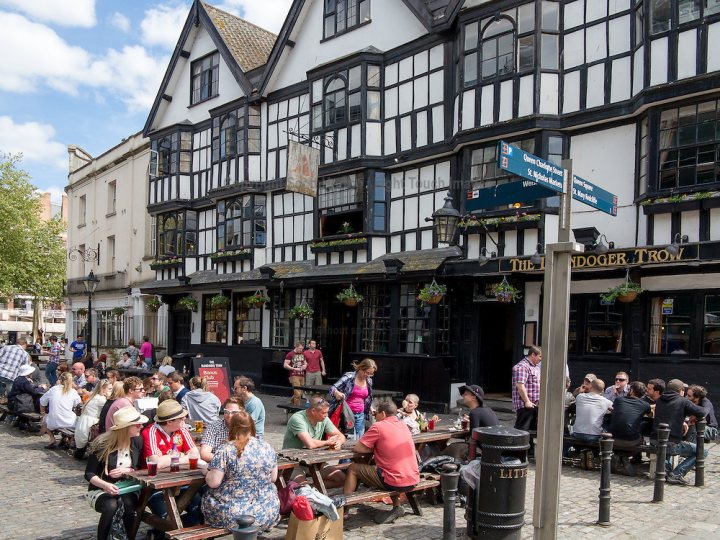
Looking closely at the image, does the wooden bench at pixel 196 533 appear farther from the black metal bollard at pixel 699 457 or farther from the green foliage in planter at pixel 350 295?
the green foliage in planter at pixel 350 295

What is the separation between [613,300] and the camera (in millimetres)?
14078

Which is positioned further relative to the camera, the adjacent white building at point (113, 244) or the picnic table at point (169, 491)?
the adjacent white building at point (113, 244)

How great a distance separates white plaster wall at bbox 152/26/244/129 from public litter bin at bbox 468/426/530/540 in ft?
63.5

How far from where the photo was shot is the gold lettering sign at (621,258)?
509 inches

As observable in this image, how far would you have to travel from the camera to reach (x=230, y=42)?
25000 mm

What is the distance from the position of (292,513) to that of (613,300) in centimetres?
969

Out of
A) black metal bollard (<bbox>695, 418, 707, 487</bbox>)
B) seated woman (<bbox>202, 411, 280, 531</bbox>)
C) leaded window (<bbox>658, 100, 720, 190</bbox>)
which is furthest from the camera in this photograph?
leaded window (<bbox>658, 100, 720, 190</bbox>)

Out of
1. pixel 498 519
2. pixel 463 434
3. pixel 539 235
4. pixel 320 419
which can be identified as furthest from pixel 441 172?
pixel 498 519

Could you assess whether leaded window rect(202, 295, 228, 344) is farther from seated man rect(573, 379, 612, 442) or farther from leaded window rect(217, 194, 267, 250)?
seated man rect(573, 379, 612, 442)

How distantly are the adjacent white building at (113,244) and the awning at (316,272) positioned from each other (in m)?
4.14

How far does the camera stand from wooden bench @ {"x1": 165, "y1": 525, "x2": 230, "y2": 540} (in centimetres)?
596

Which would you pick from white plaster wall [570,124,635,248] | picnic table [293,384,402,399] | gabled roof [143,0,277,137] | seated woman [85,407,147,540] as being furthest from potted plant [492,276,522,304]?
gabled roof [143,0,277,137]

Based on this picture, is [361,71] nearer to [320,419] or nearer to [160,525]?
[320,419]

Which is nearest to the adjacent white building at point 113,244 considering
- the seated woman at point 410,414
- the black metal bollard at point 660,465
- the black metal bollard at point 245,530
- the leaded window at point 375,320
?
the leaded window at point 375,320
